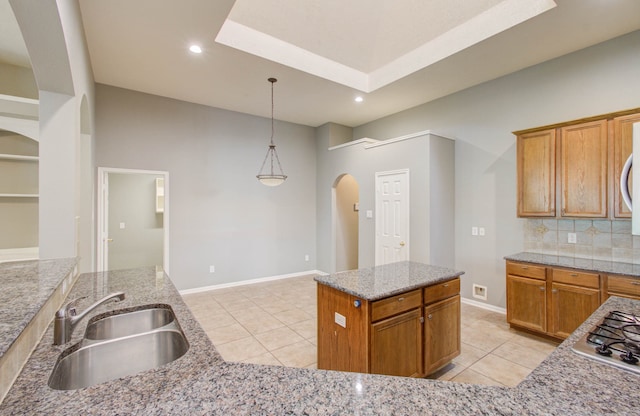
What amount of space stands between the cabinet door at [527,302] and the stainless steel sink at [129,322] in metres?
3.49

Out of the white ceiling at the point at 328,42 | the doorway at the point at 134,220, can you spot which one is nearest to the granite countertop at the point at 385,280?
the white ceiling at the point at 328,42

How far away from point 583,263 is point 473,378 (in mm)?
1737

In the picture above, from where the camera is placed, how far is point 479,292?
4180mm

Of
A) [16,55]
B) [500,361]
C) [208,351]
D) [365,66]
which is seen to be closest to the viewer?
[208,351]

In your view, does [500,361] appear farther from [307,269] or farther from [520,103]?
[307,269]

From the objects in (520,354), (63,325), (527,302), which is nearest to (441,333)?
(520,354)

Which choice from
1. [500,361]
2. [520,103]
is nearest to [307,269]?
[500,361]

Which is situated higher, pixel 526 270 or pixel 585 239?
pixel 585 239

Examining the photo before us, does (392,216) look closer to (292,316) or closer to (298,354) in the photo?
(292,316)

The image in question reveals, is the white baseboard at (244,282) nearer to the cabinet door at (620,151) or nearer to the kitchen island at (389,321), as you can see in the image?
the kitchen island at (389,321)

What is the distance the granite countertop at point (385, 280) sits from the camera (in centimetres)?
203

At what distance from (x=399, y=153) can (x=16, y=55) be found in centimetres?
491

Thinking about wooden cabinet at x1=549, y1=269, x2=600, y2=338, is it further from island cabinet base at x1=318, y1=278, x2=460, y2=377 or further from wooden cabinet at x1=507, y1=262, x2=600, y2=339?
island cabinet base at x1=318, y1=278, x2=460, y2=377

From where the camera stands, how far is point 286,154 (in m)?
5.95
